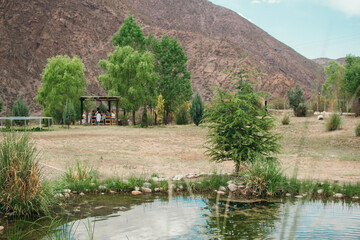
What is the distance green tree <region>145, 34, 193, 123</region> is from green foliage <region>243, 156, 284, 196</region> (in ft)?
98.7

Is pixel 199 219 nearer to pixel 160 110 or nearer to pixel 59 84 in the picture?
pixel 59 84

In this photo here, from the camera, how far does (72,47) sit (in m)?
58.0

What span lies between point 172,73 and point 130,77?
7660 millimetres

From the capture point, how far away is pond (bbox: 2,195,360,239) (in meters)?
4.57

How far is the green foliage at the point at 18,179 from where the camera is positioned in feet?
17.1

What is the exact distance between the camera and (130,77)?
31.9 meters

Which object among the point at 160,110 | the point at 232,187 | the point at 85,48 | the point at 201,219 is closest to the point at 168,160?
the point at 232,187

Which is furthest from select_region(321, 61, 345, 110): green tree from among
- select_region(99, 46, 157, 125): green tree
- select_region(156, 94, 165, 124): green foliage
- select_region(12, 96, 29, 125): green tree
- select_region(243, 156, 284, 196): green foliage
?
select_region(12, 96, 29, 125): green tree

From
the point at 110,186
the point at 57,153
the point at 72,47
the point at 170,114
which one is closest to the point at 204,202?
the point at 110,186

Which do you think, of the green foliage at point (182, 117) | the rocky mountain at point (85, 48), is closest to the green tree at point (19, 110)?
the green foliage at point (182, 117)

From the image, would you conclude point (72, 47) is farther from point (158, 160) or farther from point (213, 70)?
point (158, 160)

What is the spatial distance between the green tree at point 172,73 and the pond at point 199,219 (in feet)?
101

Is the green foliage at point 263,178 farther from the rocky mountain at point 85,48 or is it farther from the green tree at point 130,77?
the rocky mountain at point 85,48

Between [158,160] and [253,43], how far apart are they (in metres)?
70.2
